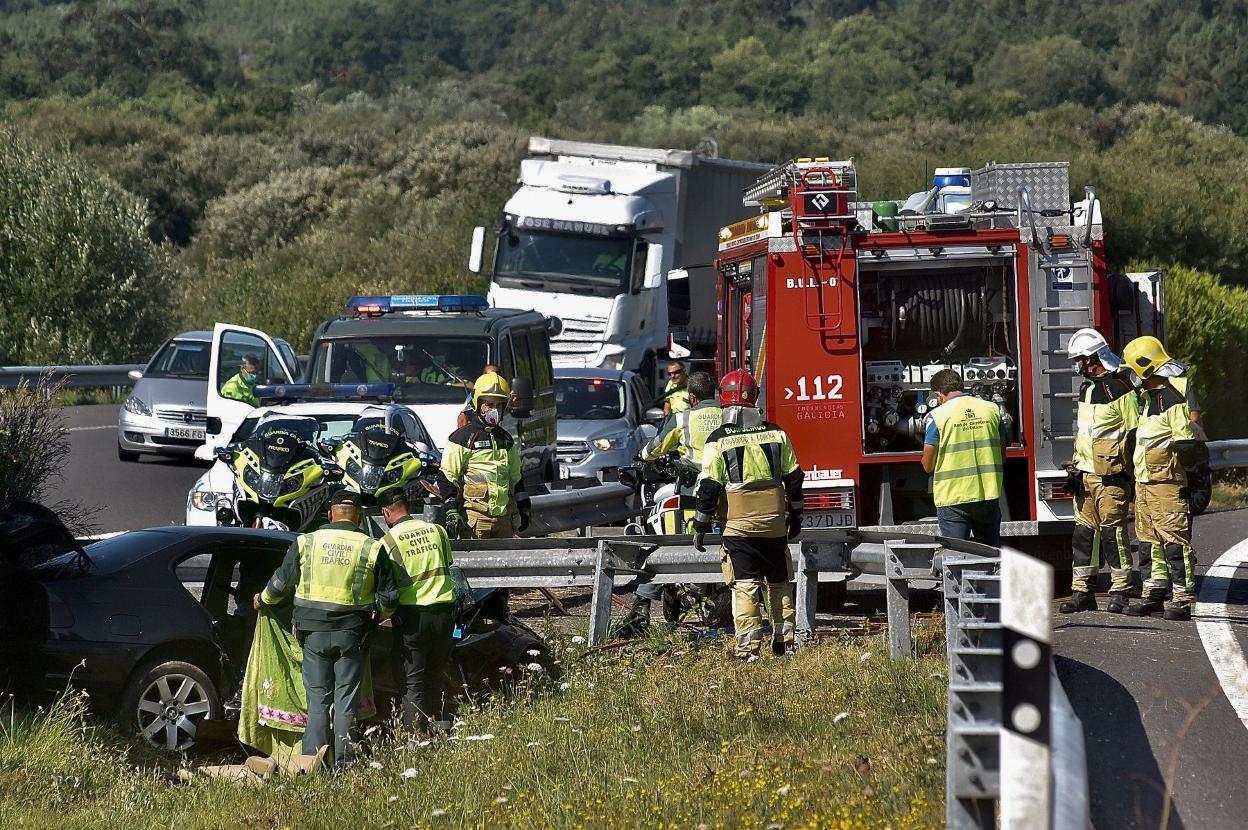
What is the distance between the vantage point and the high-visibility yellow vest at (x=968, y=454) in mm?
10602

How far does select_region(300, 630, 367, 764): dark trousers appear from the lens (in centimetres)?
825

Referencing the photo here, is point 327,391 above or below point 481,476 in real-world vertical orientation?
above

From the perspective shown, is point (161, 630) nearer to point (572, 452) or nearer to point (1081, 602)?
point (1081, 602)

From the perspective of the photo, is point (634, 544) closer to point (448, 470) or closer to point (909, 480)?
point (448, 470)

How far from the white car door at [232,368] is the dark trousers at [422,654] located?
9.41 metres

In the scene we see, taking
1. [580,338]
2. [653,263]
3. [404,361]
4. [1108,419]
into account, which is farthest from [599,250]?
[1108,419]

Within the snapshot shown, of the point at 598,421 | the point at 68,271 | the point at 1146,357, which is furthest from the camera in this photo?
the point at 68,271

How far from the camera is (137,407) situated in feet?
66.7

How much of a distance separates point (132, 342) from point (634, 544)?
2318 centimetres

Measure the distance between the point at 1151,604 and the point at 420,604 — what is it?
16.0ft

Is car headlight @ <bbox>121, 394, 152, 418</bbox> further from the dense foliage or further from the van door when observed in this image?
the dense foliage

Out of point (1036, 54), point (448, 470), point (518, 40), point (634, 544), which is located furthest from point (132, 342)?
point (518, 40)

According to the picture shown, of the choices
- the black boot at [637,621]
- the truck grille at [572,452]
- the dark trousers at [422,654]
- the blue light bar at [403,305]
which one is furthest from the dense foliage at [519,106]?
the dark trousers at [422,654]

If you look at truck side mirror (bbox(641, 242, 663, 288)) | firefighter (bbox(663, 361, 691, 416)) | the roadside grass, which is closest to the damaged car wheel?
the roadside grass
